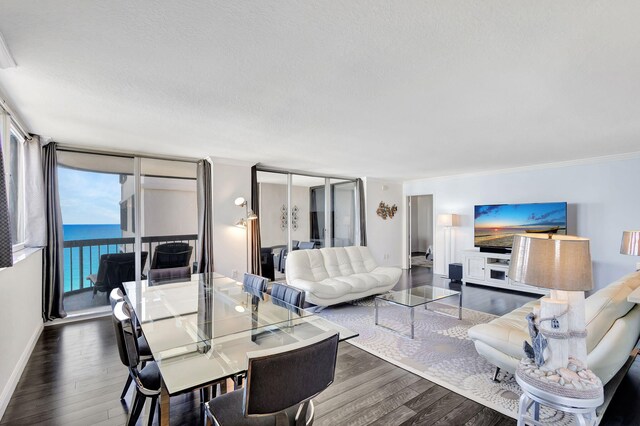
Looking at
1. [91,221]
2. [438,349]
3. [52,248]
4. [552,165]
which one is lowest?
[438,349]

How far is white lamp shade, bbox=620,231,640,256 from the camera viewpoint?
309 cm

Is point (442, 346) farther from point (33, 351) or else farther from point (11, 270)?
point (33, 351)

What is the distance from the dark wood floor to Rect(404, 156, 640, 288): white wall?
2.77 m

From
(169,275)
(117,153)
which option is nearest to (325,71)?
(169,275)

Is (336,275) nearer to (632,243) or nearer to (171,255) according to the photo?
(171,255)

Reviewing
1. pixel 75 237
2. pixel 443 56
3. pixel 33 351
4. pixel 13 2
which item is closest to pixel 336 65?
pixel 443 56

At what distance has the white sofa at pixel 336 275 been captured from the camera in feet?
13.8

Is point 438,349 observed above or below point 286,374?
below

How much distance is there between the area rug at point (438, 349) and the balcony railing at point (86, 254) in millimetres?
3089

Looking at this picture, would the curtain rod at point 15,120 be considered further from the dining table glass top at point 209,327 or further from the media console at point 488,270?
the media console at point 488,270

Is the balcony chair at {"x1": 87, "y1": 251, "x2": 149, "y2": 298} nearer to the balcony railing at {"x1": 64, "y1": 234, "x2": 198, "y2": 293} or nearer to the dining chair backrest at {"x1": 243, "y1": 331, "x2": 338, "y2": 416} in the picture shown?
the balcony railing at {"x1": 64, "y1": 234, "x2": 198, "y2": 293}

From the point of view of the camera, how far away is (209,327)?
6.83 ft

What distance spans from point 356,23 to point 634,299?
97.9 inches

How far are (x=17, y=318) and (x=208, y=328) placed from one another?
1987 millimetres
